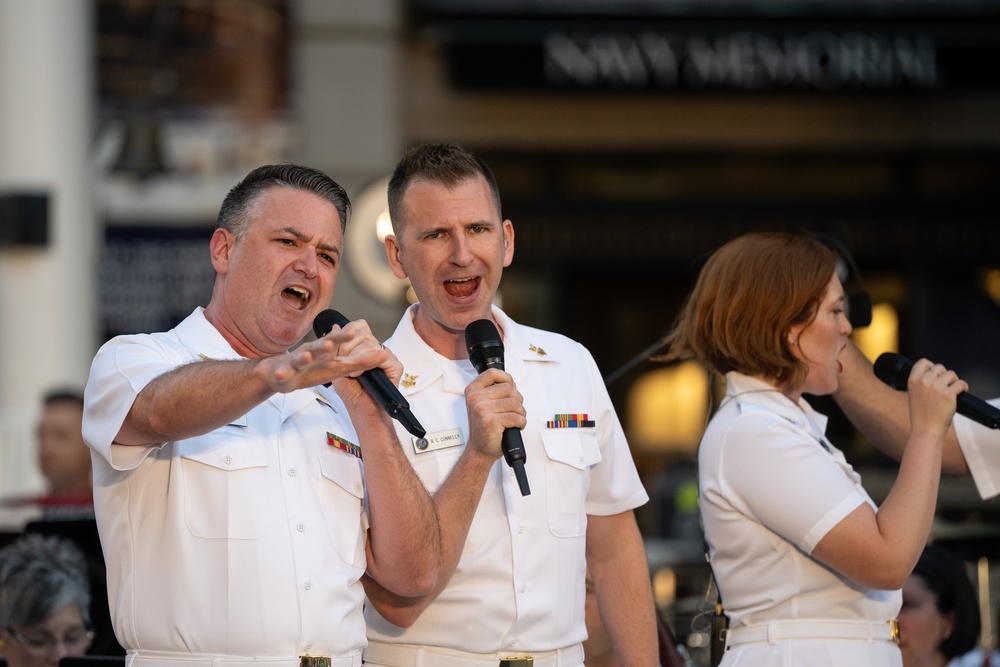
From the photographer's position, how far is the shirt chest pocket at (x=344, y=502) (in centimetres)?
312

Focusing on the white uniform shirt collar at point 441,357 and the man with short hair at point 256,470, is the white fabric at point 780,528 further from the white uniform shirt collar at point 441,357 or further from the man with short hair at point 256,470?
the man with short hair at point 256,470

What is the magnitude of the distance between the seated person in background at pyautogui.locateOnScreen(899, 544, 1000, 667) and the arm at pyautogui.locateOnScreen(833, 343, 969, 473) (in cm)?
63

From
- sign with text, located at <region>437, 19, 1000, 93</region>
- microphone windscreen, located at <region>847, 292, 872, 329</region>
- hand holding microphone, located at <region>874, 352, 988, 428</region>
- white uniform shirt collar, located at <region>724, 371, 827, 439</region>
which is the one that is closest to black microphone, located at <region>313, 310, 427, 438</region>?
white uniform shirt collar, located at <region>724, 371, 827, 439</region>

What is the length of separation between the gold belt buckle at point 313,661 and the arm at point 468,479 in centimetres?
35

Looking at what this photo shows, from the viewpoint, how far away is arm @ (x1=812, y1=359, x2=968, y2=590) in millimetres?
3291

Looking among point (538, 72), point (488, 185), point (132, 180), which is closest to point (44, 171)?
point (132, 180)

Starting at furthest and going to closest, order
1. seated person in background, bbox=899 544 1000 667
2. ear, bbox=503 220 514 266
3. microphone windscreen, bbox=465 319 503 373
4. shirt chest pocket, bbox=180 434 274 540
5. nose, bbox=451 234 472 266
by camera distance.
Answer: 1. seated person in background, bbox=899 544 1000 667
2. ear, bbox=503 220 514 266
3. nose, bbox=451 234 472 266
4. microphone windscreen, bbox=465 319 503 373
5. shirt chest pocket, bbox=180 434 274 540

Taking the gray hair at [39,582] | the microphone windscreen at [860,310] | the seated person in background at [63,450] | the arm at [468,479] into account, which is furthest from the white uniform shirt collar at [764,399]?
the seated person in background at [63,450]

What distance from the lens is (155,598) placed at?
2916mm

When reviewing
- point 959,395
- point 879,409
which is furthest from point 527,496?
point 879,409

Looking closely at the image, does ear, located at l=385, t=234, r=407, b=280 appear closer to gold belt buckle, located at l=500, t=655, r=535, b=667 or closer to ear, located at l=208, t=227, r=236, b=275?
ear, located at l=208, t=227, r=236, b=275

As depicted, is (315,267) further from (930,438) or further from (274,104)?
(274,104)

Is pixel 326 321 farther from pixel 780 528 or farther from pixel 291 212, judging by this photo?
pixel 780 528

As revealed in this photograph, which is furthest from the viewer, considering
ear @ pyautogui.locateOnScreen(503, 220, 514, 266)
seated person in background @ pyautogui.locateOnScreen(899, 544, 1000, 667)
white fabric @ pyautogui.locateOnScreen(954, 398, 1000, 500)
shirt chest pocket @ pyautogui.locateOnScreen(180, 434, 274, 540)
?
seated person in background @ pyautogui.locateOnScreen(899, 544, 1000, 667)
